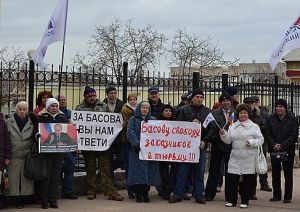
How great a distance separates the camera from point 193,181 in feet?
33.6

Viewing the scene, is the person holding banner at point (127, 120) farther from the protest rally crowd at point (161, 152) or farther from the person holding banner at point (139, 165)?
the person holding banner at point (139, 165)

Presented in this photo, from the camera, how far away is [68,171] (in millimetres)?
10141

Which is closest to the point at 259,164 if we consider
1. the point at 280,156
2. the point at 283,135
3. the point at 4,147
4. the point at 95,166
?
the point at 280,156

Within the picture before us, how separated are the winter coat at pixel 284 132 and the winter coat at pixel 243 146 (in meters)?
0.55

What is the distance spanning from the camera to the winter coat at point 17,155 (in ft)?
29.8

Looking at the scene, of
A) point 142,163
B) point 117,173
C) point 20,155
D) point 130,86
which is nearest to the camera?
point 20,155

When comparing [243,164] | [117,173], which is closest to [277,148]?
[243,164]

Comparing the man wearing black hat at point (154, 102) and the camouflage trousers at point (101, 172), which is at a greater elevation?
the man wearing black hat at point (154, 102)

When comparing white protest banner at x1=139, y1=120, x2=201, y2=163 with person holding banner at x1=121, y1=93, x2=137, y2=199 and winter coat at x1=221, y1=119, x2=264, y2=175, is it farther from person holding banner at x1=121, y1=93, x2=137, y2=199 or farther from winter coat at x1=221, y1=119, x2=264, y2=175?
winter coat at x1=221, y1=119, x2=264, y2=175

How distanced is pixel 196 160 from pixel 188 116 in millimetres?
779

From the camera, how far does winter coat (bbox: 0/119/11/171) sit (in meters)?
8.87

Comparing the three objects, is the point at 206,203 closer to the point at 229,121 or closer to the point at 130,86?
the point at 229,121

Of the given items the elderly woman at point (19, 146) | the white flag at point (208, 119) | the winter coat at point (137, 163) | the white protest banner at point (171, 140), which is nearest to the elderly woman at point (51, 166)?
the elderly woman at point (19, 146)

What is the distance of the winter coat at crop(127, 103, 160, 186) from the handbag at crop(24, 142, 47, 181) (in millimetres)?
1548
